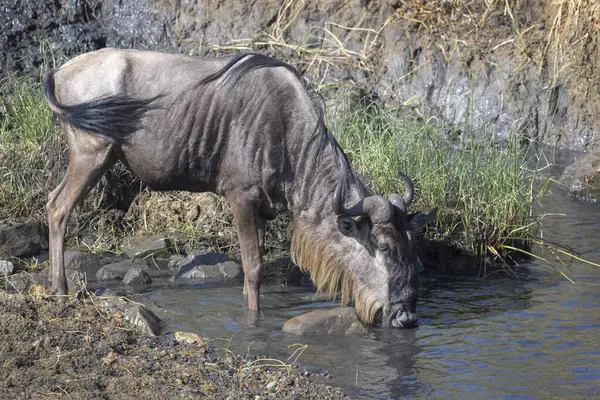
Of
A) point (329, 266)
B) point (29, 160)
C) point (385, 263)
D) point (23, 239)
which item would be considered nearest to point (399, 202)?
point (385, 263)

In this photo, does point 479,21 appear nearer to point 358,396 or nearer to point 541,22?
point 541,22

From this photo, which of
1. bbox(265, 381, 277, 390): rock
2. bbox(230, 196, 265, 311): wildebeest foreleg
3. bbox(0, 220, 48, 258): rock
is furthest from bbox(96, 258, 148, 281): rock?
bbox(265, 381, 277, 390): rock

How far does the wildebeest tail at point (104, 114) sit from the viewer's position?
23.8ft

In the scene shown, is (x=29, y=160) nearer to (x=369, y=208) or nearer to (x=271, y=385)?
(x=369, y=208)

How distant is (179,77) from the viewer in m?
7.58

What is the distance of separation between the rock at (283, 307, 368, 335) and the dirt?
775mm

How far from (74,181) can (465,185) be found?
3686 mm

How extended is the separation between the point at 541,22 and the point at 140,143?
7172 millimetres

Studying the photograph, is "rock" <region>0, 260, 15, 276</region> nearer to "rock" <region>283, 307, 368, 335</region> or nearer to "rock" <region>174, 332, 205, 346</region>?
"rock" <region>174, 332, 205, 346</region>

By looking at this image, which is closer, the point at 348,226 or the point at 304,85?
the point at 348,226

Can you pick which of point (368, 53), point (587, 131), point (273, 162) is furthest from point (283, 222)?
point (587, 131)

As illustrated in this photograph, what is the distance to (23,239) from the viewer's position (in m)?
8.85

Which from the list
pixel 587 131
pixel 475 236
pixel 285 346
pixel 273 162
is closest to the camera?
pixel 285 346

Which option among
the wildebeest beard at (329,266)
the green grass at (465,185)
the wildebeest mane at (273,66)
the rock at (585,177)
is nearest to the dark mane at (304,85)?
the wildebeest mane at (273,66)
